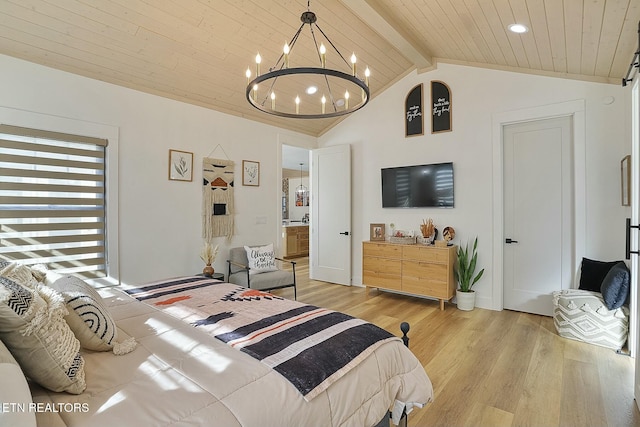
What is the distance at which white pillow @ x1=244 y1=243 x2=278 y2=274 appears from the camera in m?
4.18

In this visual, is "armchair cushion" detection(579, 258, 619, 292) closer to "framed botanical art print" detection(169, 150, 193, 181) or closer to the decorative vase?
the decorative vase

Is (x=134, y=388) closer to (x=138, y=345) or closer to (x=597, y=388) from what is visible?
(x=138, y=345)

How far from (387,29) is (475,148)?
6.13ft

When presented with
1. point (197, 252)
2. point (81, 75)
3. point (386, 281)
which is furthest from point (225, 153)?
point (386, 281)

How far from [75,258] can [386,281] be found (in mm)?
3671

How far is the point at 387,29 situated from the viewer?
10.8 ft

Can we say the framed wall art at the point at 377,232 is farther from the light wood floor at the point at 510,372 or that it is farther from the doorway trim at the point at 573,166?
the doorway trim at the point at 573,166

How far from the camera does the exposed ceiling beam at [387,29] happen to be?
115 inches

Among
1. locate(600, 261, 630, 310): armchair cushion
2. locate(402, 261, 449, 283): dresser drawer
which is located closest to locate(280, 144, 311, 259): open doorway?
locate(402, 261, 449, 283): dresser drawer

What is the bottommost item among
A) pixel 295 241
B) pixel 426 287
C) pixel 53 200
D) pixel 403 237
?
pixel 426 287

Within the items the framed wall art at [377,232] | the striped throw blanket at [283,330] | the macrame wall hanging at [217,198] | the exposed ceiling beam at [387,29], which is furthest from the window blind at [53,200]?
the framed wall art at [377,232]

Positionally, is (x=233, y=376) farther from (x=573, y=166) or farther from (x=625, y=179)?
(x=573, y=166)

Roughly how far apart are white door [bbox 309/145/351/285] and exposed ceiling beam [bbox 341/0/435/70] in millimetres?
1671

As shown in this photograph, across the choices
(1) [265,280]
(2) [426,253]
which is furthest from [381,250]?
(1) [265,280]
